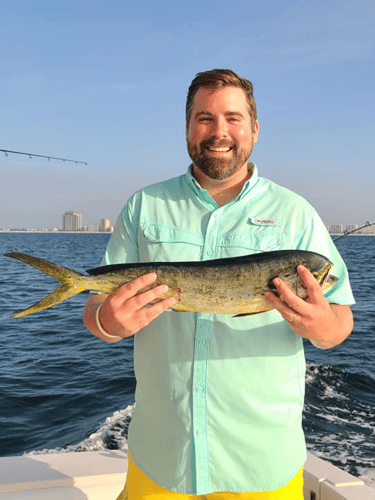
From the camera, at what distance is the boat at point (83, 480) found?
13.1 feet

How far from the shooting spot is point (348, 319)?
103 inches

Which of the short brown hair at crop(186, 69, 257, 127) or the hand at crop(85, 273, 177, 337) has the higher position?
the short brown hair at crop(186, 69, 257, 127)

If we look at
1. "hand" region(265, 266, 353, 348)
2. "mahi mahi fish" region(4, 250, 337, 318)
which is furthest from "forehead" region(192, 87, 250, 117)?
"hand" region(265, 266, 353, 348)

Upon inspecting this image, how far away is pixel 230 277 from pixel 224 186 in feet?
2.08

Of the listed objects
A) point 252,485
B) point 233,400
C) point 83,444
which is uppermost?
point 233,400

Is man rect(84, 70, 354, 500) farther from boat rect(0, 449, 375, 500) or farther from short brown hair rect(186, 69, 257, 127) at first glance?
boat rect(0, 449, 375, 500)

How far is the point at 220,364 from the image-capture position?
2523mm

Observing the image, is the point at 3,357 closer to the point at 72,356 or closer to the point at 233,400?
the point at 72,356

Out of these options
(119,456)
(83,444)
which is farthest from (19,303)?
(119,456)

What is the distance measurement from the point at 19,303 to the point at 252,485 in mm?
20759

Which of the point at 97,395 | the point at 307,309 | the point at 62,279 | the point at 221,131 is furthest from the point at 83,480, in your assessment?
the point at 97,395

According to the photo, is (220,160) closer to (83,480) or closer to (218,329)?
(218,329)

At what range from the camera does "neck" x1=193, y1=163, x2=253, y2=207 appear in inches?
114

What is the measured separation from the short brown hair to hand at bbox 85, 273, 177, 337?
3.80 ft
